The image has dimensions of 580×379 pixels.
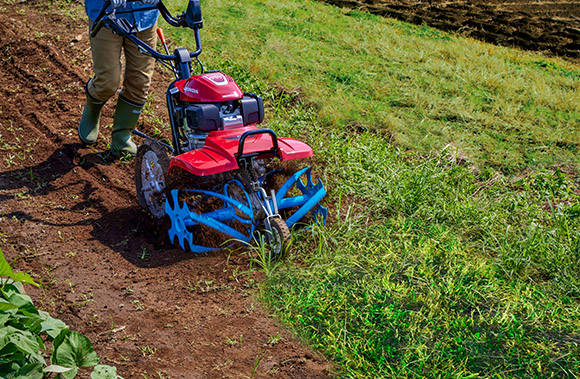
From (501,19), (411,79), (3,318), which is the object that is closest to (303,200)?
(3,318)

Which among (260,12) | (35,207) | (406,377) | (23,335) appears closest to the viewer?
(23,335)

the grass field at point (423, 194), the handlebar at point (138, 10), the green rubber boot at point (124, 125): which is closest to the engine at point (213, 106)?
the handlebar at point (138, 10)

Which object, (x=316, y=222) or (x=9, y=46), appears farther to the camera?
(x=9, y=46)

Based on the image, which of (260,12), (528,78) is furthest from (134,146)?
(528,78)

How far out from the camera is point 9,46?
22.8 feet

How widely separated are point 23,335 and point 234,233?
1472mm

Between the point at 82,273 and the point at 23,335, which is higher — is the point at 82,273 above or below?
below

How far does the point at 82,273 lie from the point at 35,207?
983mm

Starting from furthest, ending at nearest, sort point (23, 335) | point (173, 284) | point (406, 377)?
point (173, 284) → point (406, 377) → point (23, 335)

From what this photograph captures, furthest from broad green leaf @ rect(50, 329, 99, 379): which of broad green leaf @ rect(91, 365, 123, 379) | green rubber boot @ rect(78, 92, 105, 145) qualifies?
green rubber boot @ rect(78, 92, 105, 145)

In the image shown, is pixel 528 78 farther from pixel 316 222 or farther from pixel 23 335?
pixel 23 335

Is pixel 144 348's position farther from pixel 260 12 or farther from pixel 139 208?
pixel 260 12

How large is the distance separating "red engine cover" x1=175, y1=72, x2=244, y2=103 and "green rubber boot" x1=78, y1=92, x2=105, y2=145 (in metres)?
1.35

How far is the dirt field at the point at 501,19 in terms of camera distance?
9.40 meters
